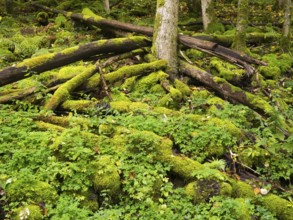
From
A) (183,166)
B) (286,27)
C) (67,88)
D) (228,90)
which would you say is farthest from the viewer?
(286,27)

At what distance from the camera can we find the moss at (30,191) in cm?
429

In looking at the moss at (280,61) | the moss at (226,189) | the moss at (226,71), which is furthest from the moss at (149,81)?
the moss at (280,61)

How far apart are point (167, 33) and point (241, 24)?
9.07 feet

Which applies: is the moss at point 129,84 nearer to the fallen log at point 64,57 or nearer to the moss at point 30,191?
the fallen log at point 64,57

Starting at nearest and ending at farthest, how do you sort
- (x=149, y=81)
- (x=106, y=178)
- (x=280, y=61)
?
(x=106, y=178) < (x=149, y=81) < (x=280, y=61)

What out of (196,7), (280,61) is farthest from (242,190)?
(196,7)

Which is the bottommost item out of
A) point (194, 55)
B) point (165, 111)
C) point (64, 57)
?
point (165, 111)

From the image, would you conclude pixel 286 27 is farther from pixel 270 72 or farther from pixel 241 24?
pixel 270 72

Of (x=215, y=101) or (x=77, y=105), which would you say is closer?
(x=77, y=105)

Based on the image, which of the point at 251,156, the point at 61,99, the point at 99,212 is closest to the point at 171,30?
the point at 61,99

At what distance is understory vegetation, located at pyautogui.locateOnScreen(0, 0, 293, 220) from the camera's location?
4441 millimetres

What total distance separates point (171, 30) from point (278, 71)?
3.73m

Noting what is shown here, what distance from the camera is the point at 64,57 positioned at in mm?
7863

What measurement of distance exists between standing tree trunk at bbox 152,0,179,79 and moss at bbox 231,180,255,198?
4.19 meters
